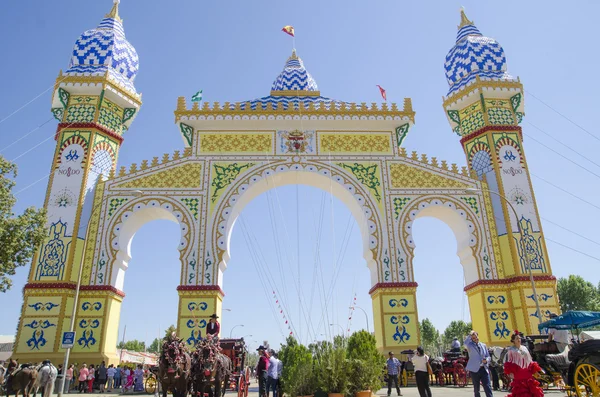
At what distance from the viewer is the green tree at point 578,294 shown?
4006 cm

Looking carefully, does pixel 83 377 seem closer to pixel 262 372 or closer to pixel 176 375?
pixel 262 372

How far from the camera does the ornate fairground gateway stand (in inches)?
692

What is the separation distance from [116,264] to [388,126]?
13.6 meters

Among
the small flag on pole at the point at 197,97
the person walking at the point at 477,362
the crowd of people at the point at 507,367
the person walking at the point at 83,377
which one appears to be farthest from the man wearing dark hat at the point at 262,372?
the small flag on pole at the point at 197,97

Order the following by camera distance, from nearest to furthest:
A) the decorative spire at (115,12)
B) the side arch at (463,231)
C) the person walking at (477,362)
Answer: the person walking at (477,362) < the side arch at (463,231) < the decorative spire at (115,12)

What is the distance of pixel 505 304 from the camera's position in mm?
18094

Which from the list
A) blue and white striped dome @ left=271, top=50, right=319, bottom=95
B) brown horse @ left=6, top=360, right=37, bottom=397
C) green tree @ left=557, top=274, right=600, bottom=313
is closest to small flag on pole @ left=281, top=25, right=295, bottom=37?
blue and white striped dome @ left=271, top=50, right=319, bottom=95

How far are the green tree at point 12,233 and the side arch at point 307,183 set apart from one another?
636 centimetres

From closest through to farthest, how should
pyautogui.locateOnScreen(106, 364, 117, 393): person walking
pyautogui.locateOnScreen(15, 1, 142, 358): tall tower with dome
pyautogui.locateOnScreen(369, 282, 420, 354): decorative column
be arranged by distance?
1. pyautogui.locateOnScreen(106, 364, 117, 393): person walking
2. pyautogui.locateOnScreen(15, 1, 142, 358): tall tower with dome
3. pyautogui.locateOnScreen(369, 282, 420, 354): decorative column

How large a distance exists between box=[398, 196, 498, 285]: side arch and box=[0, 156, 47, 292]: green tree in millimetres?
13771

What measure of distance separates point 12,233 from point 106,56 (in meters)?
10.3

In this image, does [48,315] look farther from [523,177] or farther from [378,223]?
[523,177]

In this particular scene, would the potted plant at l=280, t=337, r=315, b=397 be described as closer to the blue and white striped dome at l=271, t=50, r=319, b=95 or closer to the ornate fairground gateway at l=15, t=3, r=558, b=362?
the ornate fairground gateway at l=15, t=3, r=558, b=362

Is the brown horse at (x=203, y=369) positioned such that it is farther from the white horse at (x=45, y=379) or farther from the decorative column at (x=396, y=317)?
the decorative column at (x=396, y=317)
